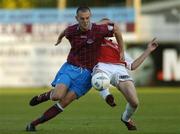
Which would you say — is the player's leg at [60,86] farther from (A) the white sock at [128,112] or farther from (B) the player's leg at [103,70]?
(A) the white sock at [128,112]

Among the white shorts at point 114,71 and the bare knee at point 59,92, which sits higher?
the white shorts at point 114,71

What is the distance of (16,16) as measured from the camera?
1950 inches

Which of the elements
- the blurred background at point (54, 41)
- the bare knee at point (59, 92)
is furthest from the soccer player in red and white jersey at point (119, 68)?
the blurred background at point (54, 41)

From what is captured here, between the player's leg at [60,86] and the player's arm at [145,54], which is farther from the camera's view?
the player's arm at [145,54]

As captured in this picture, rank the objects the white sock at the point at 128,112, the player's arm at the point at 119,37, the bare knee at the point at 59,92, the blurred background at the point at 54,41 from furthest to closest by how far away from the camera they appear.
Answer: the blurred background at the point at 54,41 → the white sock at the point at 128,112 → the player's arm at the point at 119,37 → the bare knee at the point at 59,92

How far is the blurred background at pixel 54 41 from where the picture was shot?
45938mm

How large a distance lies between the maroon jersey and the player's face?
22cm

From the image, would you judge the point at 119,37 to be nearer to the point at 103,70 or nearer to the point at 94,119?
the point at 103,70

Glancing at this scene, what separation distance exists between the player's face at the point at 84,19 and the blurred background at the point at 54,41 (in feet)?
99.5

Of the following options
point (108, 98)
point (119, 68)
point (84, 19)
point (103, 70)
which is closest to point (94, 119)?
point (119, 68)

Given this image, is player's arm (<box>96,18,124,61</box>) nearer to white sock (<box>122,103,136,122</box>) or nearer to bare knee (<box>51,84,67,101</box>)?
white sock (<box>122,103,136,122</box>)

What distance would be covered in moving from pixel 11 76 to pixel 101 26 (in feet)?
101

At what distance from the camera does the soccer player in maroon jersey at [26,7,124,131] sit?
608 inches

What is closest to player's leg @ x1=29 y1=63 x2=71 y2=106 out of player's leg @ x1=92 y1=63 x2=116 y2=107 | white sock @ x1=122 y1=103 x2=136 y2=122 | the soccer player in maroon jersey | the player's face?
the soccer player in maroon jersey
